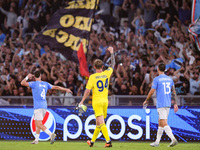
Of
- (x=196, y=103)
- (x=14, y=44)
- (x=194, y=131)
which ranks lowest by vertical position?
(x=194, y=131)

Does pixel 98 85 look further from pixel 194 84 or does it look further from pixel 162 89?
pixel 194 84

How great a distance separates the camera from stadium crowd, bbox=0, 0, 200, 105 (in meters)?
15.9

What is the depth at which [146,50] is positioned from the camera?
18.0 metres

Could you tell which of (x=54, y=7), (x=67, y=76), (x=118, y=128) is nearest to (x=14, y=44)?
(x=54, y=7)

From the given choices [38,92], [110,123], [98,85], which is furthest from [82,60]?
[98,85]

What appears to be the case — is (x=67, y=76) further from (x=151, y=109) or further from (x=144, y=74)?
(x=151, y=109)

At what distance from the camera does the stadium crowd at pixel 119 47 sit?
15.9 meters

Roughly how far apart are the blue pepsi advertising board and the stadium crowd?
809 mm

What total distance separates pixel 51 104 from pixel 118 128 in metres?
2.49

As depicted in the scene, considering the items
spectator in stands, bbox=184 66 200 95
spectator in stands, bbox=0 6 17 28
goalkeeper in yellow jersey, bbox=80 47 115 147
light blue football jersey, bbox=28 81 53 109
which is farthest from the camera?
spectator in stands, bbox=0 6 17 28

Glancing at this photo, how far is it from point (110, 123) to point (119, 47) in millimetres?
5359

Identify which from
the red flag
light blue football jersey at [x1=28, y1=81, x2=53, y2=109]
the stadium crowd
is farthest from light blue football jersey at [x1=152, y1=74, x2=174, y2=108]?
the stadium crowd

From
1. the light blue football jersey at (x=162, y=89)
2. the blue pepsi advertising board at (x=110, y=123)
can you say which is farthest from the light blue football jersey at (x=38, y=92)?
the light blue football jersey at (x=162, y=89)

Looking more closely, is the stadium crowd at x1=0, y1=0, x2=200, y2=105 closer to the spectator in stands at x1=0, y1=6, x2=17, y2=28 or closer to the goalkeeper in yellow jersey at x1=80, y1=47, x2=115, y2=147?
the spectator in stands at x1=0, y1=6, x2=17, y2=28
